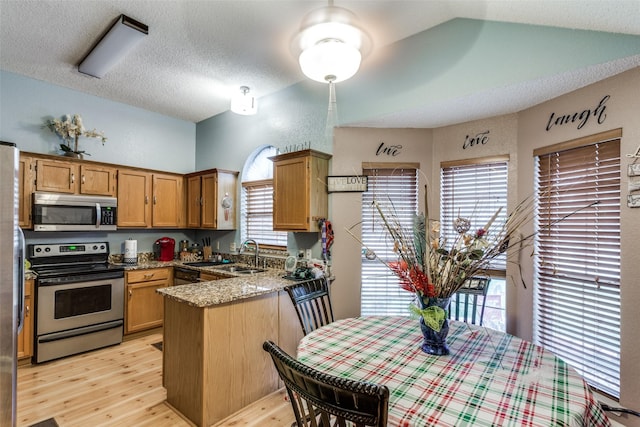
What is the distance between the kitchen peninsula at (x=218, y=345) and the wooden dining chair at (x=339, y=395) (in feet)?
4.16

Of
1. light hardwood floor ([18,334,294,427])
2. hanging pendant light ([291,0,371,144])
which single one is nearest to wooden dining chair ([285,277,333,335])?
light hardwood floor ([18,334,294,427])

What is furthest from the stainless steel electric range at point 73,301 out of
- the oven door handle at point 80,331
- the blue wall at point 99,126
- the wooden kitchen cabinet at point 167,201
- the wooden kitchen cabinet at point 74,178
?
the blue wall at point 99,126

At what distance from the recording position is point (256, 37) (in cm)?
255

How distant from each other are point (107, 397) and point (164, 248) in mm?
2147

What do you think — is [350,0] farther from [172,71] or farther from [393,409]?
[393,409]

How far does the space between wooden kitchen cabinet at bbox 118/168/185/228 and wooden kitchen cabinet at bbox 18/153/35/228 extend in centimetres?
82

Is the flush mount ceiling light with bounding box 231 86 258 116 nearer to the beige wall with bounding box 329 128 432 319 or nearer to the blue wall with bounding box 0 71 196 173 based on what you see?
the beige wall with bounding box 329 128 432 319

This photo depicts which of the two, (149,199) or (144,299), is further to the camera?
(149,199)

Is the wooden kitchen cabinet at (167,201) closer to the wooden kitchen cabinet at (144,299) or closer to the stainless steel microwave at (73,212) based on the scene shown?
the stainless steel microwave at (73,212)

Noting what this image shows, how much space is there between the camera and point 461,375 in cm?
130

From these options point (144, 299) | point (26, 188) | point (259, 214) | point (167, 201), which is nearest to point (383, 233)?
point (259, 214)

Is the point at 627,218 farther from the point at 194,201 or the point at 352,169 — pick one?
the point at 194,201

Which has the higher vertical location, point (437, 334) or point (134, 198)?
point (134, 198)

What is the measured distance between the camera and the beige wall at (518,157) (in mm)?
1792
